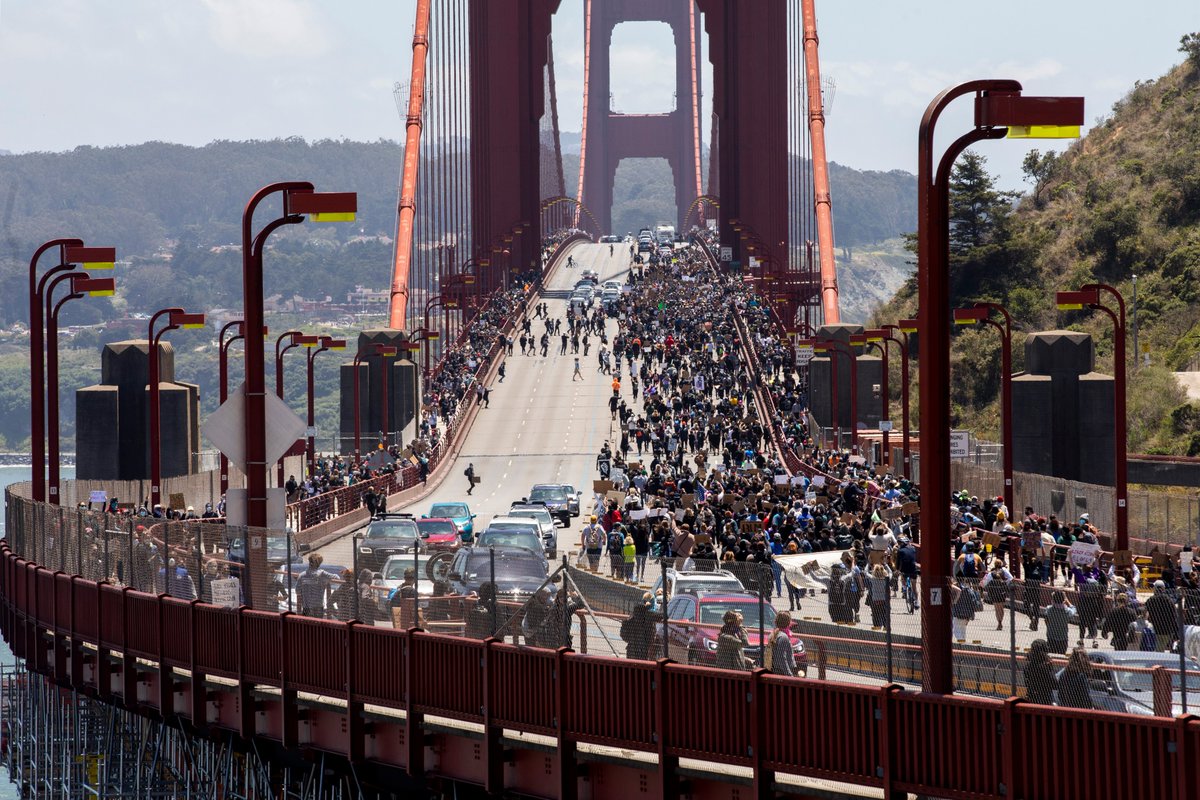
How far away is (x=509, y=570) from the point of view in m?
19.5

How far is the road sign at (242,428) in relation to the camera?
2236 cm

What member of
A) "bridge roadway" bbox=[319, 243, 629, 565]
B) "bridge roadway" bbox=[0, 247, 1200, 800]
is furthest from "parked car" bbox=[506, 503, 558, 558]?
"bridge roadway" bbox=[0, 247, 1200, 800]

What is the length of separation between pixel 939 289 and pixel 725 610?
4.11 m

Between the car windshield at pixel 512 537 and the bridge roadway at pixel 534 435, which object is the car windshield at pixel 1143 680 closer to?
the car windshield at pixel 512 537

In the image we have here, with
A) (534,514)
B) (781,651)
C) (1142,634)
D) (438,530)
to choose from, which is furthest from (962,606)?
(534,514)

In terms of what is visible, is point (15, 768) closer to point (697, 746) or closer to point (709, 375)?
point (697, 746)

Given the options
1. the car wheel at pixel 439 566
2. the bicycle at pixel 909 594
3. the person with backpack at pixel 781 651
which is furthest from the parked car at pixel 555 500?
the bicycle at pixel 909 594

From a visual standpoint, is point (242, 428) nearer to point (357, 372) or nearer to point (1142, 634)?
point (1142, 634)

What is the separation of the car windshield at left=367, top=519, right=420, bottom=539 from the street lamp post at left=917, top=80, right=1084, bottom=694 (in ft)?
75.9

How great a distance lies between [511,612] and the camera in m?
19.4

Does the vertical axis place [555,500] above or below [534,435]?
below

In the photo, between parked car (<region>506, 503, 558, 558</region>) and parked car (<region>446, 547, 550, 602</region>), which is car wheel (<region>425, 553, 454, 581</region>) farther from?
parked car (<region>506, 503, 558, 558</region>)

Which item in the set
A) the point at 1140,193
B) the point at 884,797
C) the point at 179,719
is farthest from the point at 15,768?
the point at 1140,193

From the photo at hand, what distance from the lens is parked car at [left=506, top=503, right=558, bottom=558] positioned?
42.6m
